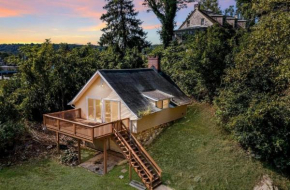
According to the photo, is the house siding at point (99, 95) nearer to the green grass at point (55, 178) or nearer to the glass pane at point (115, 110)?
the glass pane at point (115, 110)

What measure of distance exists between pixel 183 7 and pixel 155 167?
28484mm

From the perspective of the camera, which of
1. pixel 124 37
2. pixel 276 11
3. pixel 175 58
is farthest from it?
pixel 124 37

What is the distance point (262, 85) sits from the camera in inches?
525

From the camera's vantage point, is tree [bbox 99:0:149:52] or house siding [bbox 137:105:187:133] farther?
tree [bbox 99:0:149:52]

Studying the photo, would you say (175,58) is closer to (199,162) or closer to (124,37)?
(124,37)

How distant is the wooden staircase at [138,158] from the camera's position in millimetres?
11602

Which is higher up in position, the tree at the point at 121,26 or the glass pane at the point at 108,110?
the tree at the point at 121,26

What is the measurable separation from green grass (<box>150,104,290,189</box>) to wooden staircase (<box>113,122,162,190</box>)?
0.73 m

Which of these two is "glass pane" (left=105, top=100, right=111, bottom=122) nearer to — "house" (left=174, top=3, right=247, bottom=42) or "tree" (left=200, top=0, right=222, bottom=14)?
"house" (left=174, top=3, right=247, bottom=42)

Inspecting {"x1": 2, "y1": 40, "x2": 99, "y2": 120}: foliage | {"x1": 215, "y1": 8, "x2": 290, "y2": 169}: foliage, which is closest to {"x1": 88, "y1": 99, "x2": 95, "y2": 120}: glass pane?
{"x1": 2, "y1": 40, "x2": 99, "y2": 120}: foliage

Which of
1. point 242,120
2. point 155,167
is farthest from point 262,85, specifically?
point 155,167

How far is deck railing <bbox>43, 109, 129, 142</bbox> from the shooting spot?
12.4 m

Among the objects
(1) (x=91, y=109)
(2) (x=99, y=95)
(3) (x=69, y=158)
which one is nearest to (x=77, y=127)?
(3) (x=69, y=158)

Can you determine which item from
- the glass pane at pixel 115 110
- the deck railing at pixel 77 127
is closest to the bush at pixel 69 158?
the deck railing at pixel 77 127
